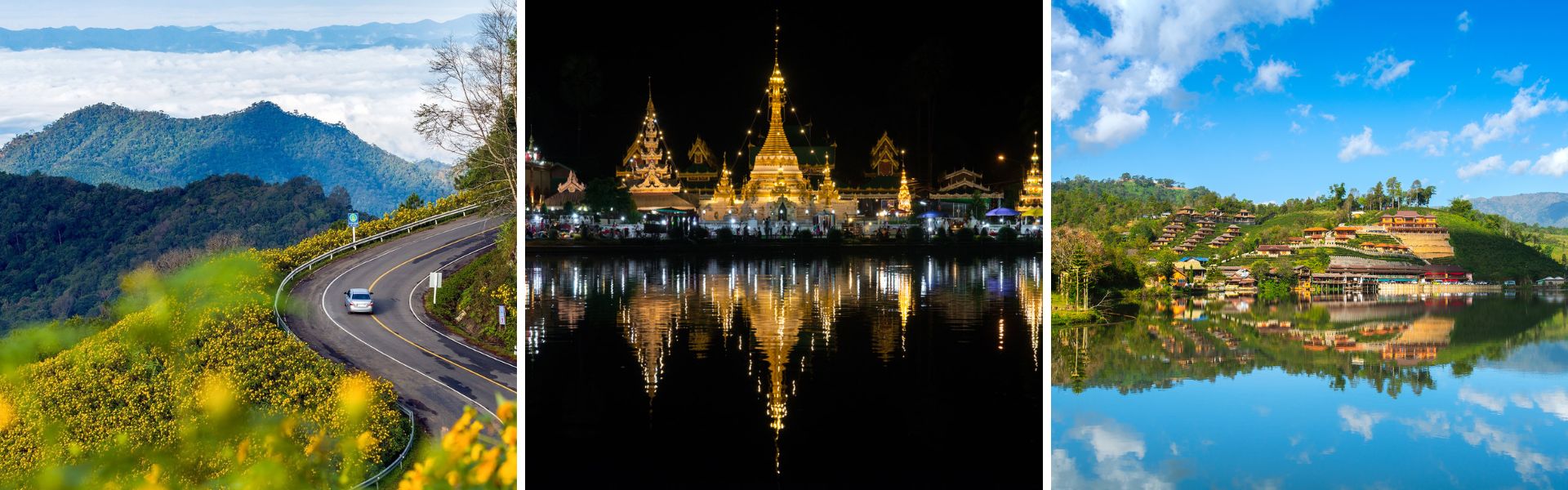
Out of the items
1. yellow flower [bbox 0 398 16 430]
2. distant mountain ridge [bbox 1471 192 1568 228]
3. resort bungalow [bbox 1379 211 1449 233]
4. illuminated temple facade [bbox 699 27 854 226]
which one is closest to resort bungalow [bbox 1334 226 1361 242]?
resort bungalow [bbox 1379 211 1449 233]

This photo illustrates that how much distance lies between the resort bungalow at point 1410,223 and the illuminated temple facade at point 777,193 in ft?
17.2

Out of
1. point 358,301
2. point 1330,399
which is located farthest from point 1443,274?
point 358,301

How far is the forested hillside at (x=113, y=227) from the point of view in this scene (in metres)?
8.28

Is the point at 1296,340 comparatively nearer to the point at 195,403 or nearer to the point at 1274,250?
the point at 1274,250

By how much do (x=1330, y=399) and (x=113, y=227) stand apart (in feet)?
33.1

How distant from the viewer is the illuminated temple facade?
350 inches

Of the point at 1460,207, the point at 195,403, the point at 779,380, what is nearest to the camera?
the point at 779,380

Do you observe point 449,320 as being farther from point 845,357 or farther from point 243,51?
point 845,357

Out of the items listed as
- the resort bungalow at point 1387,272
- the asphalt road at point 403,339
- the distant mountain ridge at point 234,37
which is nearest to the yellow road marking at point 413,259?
the asphalt road at point 403,339

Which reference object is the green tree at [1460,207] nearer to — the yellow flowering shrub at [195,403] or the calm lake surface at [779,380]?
the calm lake surface at [779,380]

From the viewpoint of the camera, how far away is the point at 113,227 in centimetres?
870

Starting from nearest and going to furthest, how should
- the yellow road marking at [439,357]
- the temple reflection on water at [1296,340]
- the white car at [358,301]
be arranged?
the yellow road marking at [439,357]
the white car at [358,301]
the temple reflection on water at [1296,340]

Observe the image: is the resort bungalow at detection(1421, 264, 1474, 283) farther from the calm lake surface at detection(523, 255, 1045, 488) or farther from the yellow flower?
the yellow flower

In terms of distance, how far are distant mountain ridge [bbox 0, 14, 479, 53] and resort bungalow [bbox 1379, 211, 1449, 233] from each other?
8.42 metres
